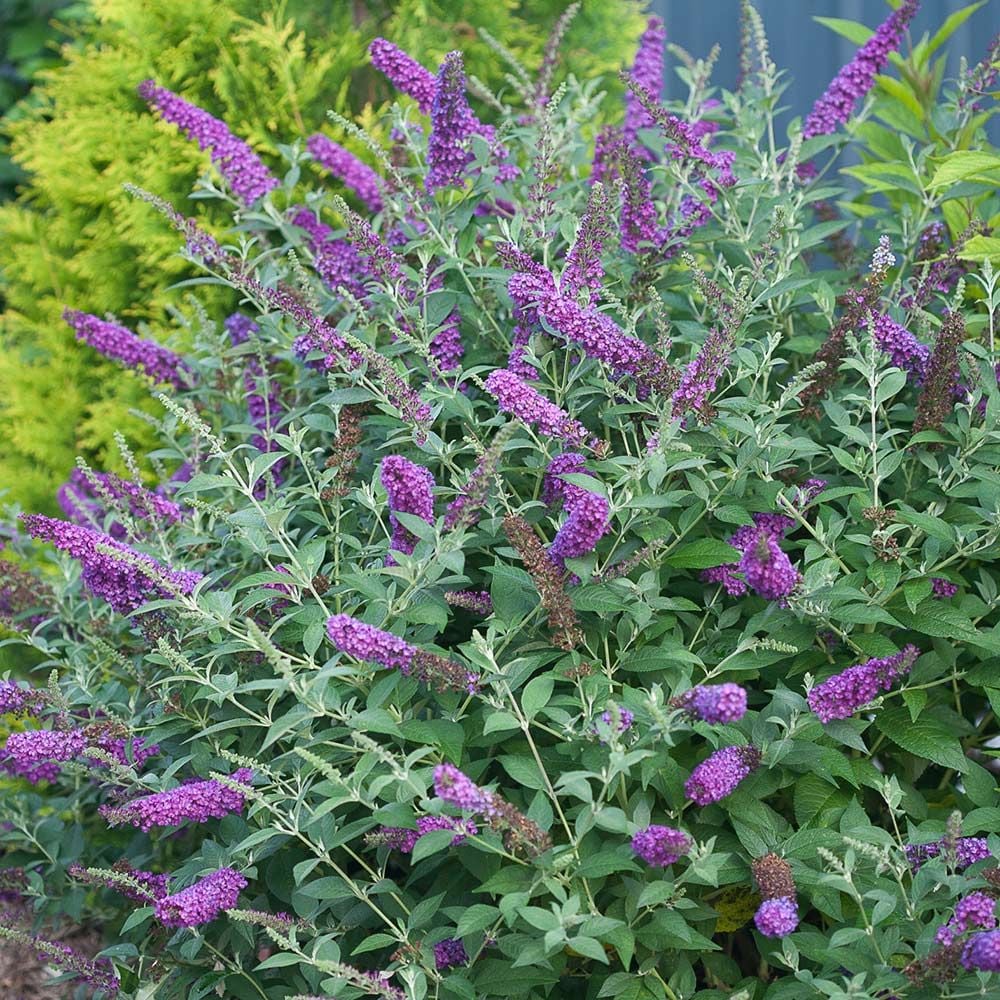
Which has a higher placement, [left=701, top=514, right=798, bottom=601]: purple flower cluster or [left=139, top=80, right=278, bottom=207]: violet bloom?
[left=139, top=80, right=278, bottom=207]: violet bloom

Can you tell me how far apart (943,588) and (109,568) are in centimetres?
159

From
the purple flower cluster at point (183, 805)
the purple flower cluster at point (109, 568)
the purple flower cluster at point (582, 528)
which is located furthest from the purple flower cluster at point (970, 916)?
the purple flower cluster at point (109, 568)

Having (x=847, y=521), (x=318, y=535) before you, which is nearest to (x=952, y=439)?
(x=847, y=521)

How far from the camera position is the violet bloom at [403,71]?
2764mm

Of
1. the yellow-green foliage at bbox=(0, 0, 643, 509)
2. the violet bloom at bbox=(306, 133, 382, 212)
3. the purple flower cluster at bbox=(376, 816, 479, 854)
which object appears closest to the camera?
the purple flower cluster at bbox=(376, 816, 479, 854)

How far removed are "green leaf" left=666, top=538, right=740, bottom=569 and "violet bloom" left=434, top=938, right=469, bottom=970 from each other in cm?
80

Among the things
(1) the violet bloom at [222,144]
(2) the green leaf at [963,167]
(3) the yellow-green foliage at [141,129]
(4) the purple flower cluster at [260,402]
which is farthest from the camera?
(3) the yellow-green foliage at [141,129]

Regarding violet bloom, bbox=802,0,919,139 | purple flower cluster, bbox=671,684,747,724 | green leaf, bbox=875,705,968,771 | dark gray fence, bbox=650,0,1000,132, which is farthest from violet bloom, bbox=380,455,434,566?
dark gray fence, bbox=650,0,1000,132

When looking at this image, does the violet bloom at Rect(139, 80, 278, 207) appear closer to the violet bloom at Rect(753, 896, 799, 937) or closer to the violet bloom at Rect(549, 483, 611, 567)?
the violet bloom at Rect(549, 483, 611, 567)

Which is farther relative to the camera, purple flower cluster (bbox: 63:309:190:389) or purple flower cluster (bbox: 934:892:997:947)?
purple flower cluster (bbox: 63:309:190:389)

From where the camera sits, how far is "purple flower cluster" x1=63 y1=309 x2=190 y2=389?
3160mm

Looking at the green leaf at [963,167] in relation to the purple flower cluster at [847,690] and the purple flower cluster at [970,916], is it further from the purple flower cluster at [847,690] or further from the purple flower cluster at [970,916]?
the purple flower cluster at [970,916]

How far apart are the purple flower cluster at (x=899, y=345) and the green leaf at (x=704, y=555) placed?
0.53 meters

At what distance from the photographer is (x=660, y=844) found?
1.93m
